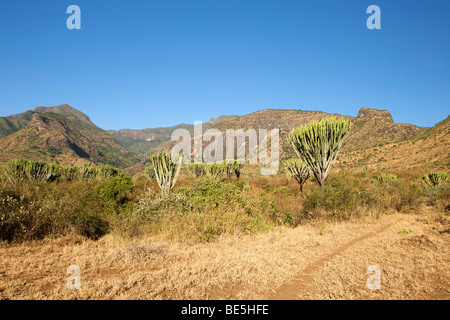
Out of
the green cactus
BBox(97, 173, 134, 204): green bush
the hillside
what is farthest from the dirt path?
the hillside

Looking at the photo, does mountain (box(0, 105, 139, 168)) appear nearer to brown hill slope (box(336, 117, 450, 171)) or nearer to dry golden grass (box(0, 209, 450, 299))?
dry golden grass (box(0, 209, 450, 299))

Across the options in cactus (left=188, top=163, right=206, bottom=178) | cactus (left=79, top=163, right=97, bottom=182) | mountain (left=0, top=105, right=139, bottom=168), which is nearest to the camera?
cactus (left=79, top=163, right=97, bottom=182)

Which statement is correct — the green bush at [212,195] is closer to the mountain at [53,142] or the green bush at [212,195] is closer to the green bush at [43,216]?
the green bush at [43,216]

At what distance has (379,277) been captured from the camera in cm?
354

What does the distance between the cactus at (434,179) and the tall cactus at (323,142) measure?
29.1 ft

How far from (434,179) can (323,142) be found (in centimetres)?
1054

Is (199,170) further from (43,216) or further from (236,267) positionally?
(236,267)

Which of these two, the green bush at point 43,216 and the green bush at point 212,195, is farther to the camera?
the green bush at point 212,195

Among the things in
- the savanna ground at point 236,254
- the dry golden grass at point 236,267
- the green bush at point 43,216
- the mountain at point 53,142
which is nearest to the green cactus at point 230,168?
the savanna ground at point 236,254

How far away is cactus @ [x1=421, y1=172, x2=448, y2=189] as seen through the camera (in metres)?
14.9

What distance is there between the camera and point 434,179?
607 inches

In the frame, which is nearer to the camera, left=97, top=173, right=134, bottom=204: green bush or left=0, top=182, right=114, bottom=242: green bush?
left=0, top=182, right=114, bottom=242: green bush

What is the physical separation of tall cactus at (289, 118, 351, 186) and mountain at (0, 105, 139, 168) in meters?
65.8

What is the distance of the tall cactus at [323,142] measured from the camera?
416 inches
